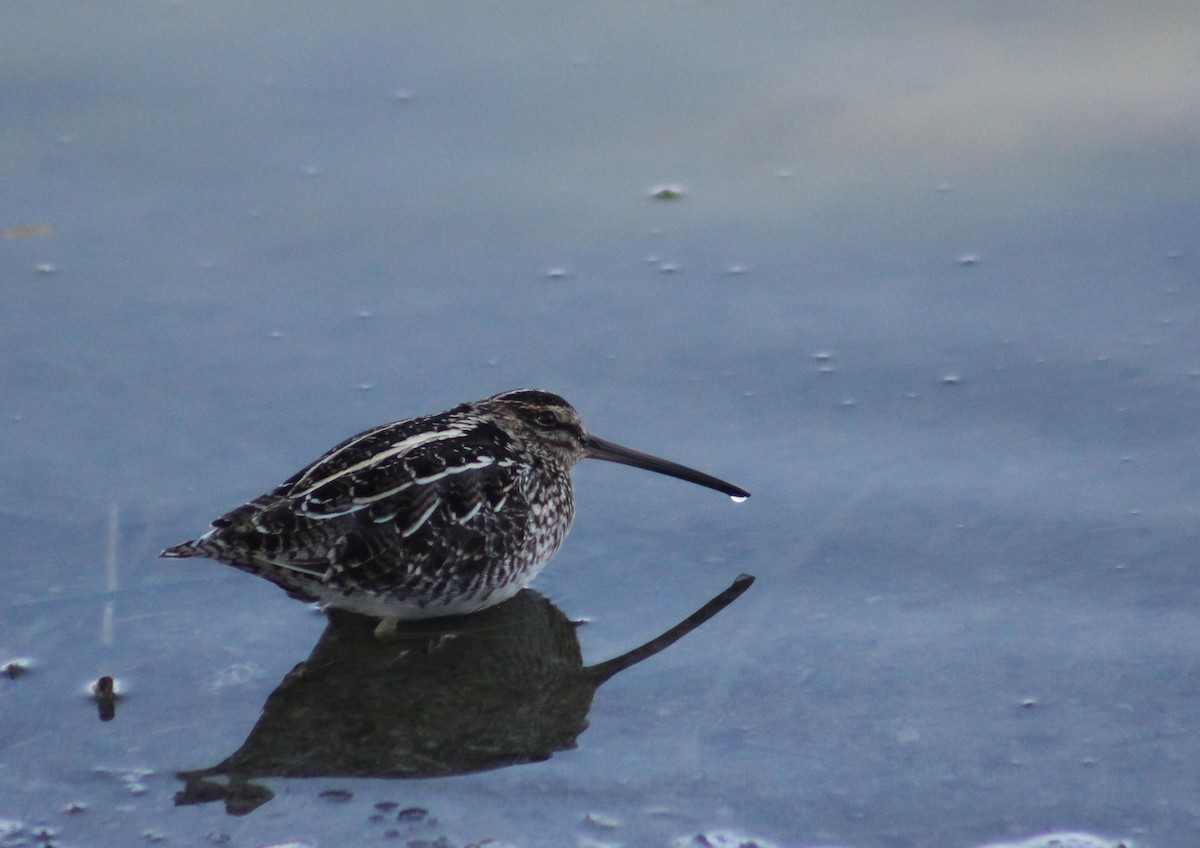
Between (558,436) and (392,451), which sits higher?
(392,451)

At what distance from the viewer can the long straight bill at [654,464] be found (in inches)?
264

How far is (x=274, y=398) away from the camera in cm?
Result: 730

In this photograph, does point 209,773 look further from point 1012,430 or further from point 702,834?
point 1012,430

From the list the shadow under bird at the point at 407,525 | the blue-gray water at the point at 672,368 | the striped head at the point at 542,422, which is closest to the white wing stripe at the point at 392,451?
the shadow under bird at the point at 407,525

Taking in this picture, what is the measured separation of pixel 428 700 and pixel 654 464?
143cm

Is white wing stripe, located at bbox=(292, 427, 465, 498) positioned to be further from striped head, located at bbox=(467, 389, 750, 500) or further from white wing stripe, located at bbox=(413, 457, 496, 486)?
striped head, located at bbox=(467, 389, 750, 500)

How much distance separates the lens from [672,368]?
7.50 meters

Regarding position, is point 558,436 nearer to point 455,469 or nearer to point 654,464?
point 654,464

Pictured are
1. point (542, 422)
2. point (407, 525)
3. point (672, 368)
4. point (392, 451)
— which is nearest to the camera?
point (407, 525)

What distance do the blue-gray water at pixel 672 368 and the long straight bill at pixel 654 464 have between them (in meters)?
0.13

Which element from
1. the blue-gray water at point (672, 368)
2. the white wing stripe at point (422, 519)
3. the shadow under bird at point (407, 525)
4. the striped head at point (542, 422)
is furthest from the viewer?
the striped head at point (542, 422)

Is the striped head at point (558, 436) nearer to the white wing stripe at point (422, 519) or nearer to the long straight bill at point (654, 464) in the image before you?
the long straight bill at point (654, 464)

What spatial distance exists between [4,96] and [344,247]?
2340mm

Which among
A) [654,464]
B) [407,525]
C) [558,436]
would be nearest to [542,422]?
[558,436]
